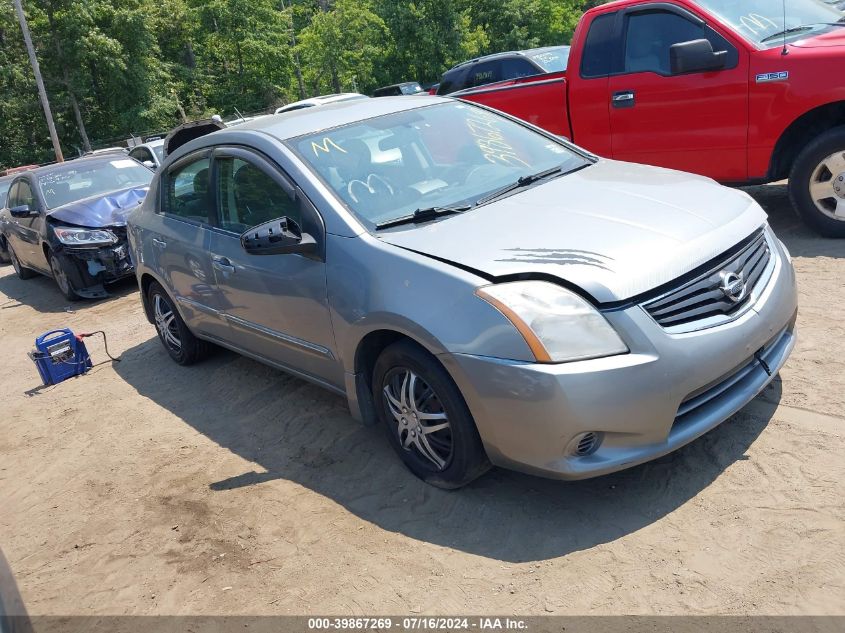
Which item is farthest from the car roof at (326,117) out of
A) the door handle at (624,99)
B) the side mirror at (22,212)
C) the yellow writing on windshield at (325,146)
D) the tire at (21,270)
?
the tire at (21,270)

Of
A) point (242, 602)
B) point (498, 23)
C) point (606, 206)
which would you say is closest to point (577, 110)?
point (606, 206)

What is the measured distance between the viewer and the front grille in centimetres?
317

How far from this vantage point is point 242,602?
323 centimetres

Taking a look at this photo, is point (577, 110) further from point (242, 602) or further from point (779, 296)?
point (242, 602)

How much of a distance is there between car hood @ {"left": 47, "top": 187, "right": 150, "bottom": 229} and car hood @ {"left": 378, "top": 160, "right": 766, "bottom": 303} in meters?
6.78

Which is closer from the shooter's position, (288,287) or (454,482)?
(454,482)

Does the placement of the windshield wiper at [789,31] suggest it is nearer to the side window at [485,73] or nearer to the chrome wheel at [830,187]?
the chrome wheel at [830,187]

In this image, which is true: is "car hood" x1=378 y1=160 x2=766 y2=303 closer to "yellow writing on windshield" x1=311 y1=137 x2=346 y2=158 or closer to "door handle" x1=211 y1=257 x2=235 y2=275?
"yellow writing on windshield" x1=311 y1=137 x2=346 y2=158

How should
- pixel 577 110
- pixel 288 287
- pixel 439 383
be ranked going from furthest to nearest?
pixel 577 110
pixel 288 287
pixel 439 383

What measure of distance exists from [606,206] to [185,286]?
10.1 feet

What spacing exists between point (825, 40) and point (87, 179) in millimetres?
8736

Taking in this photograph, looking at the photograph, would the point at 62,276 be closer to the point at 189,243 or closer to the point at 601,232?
the point at 189,243

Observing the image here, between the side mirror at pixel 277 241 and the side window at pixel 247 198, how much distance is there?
0.15m

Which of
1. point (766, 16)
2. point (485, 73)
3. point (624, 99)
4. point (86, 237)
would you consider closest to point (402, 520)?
point (624, 99)
